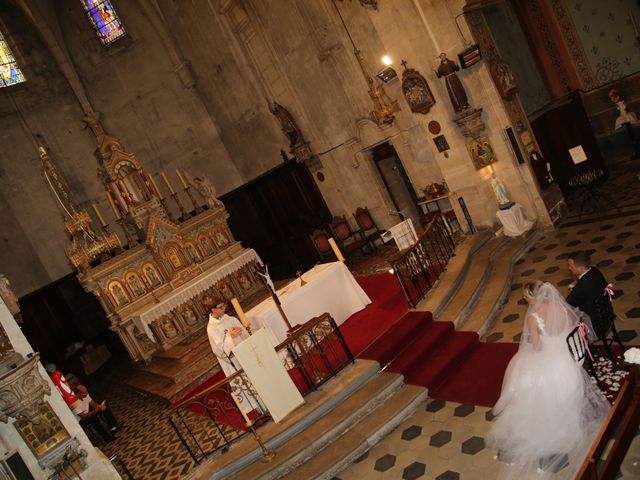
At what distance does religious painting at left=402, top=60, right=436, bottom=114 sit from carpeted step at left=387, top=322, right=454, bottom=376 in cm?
501

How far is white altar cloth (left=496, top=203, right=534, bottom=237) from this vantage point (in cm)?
988

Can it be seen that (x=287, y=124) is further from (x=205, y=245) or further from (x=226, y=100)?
(x=205, y=245)

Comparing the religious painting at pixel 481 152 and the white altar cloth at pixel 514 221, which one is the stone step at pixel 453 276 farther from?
the religious painting at pixel 481 152

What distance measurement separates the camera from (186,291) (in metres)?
12.1

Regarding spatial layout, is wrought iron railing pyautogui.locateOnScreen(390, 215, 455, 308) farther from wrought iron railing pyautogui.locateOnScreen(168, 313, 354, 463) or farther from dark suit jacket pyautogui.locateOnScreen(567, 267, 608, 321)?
dark suit jacket pyautogui.locateOnScreen(567, 267, 608, 321)

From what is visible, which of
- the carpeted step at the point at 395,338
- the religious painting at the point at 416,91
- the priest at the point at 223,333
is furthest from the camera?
the religious painting at the point at 416,91

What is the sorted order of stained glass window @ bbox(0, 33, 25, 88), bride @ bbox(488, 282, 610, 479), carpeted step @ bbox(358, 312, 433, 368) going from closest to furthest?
bride @ bbox(488, 282, 610, 479)
carpeted step @ bbox(358, 312, 433, 368)
stained glass window @ bbox(0, 33, 25, 88)

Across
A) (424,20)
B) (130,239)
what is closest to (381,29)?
(424,20)

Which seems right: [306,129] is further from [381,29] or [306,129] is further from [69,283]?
[69,283]

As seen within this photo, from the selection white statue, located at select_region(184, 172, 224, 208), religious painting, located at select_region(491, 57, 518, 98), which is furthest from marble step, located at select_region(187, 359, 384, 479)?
white statue, located at select_region(184, 172, 224, 208)

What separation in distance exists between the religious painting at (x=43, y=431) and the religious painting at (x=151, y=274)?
6.04m

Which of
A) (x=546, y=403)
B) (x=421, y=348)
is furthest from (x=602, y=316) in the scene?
(x=421, y=348)

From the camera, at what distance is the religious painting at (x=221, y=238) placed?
13.5 metres

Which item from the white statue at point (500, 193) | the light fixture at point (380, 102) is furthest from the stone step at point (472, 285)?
the light fixture at point (380, 102)
